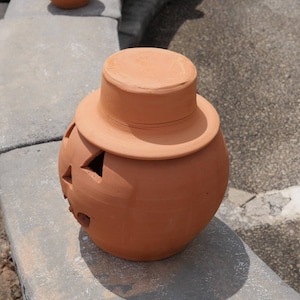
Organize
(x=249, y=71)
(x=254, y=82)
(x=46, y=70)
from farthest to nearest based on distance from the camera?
1. (x=249, y=71)
2. (x=254, y=82)
3. (x=46, y=70)

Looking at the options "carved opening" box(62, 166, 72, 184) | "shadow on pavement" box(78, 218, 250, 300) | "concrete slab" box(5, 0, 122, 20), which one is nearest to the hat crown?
"carved opening" box(62, 166, 72, 184)

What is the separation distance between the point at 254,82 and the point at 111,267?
2.83 m

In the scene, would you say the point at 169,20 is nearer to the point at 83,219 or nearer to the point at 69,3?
the point at 69,3

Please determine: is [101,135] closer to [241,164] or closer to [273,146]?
[241,164]

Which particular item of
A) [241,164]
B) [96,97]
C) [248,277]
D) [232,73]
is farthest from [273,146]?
[96,97]

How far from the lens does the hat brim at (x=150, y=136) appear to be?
83.1 inches

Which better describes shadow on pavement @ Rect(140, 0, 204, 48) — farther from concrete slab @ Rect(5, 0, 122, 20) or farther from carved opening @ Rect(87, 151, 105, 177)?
carved opening @ Rect(87, 151, 105, 177)

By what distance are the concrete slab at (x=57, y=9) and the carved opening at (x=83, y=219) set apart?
112 inches

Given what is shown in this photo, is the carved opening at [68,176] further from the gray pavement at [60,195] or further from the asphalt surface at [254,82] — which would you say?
the asphalt surface at [254,82]

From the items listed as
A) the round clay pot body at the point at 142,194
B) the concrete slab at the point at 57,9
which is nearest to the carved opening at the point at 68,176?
the round clay pot body at the point at 142,194

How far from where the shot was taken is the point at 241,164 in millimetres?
3957

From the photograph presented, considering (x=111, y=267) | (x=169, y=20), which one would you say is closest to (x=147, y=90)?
(x=111, y=267)

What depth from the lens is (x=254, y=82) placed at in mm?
4848

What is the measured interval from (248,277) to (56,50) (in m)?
2.56
